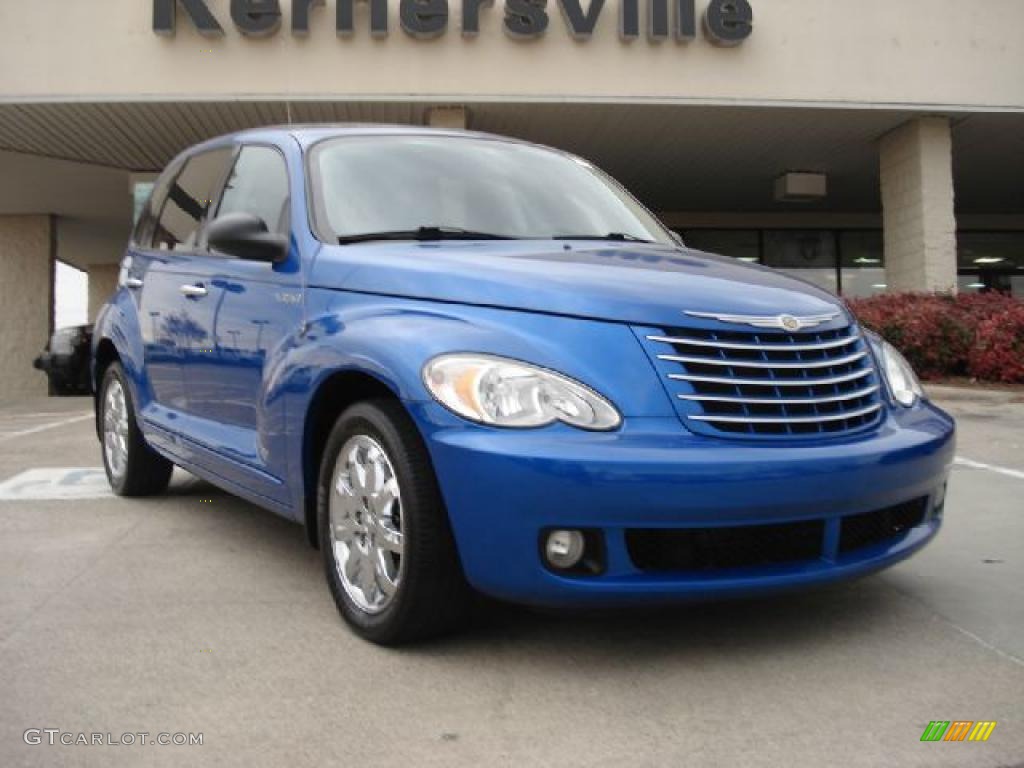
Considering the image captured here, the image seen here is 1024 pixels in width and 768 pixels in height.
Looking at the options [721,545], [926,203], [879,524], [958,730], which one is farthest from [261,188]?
[926,203]

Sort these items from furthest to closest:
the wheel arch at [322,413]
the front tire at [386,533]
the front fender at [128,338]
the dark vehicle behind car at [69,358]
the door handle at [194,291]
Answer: the dark vehicle behind car at [69,358] → the front fender at [128,338] → the door handle at [194,291] → the wheel arch at [322,413] → the front tire at [386,533]

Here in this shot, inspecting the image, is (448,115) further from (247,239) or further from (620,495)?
(620,495)

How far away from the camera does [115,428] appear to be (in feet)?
17.9

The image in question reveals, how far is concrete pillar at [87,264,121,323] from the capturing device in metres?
32.4

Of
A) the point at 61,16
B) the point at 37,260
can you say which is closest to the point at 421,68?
the point at 61,16

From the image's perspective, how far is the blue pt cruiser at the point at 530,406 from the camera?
258cm

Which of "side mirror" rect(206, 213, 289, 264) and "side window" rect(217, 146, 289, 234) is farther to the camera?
"side window" rect(217, 146, 289, 234)

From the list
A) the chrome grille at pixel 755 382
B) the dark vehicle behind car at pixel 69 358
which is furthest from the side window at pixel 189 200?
the dark vehicle behind car at pixel 69 358

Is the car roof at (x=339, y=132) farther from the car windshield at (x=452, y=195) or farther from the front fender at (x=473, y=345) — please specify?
the front fender at (x=473, y=345)

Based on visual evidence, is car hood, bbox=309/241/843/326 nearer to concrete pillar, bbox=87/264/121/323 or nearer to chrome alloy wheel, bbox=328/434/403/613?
chrome alloy wheel, bbox=328/434/403/613

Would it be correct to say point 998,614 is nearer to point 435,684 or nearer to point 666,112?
point 435,684

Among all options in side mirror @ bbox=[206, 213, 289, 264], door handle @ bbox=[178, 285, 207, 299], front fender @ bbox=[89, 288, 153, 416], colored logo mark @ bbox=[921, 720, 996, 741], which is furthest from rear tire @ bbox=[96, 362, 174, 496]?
colored logo mark @ bbox=[921, 720, 996, 741]

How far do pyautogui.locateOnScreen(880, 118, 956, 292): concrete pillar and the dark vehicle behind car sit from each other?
12690 millimetres

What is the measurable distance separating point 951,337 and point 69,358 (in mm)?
12685
